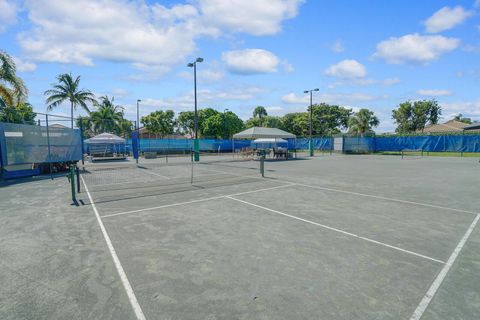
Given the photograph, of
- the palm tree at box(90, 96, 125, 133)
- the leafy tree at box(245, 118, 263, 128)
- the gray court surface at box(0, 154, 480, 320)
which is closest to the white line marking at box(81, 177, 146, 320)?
the gray court surface at box(0, 154, 480, 320)

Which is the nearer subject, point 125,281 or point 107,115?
point 125,281

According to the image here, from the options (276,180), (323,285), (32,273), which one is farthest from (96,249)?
(276,180)

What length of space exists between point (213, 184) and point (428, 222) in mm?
8276

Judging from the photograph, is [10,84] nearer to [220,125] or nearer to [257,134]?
[257,134]

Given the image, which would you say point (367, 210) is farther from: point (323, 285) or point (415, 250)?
point (323, 285)

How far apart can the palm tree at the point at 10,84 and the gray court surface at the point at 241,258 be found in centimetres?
1089

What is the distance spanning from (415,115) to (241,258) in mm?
61711

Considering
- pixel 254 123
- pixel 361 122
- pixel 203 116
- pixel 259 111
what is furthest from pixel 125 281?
pixel 259 111

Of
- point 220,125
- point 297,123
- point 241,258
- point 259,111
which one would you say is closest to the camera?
point 241,258

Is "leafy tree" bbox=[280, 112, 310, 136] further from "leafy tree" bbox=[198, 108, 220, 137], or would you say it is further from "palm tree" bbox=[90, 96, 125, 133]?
"palm tree" bbox=[90, 96, 125, 133]

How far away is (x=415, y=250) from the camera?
16.5 ft

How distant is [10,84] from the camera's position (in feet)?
55.2

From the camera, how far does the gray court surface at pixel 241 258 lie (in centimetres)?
335

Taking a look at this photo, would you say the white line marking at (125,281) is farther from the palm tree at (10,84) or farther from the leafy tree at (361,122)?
the leafy tree at (361,122)
